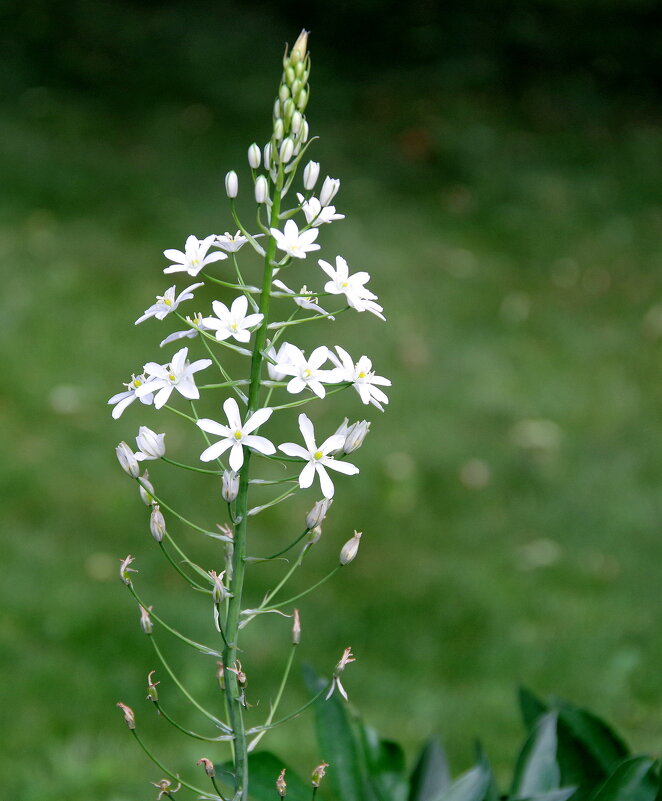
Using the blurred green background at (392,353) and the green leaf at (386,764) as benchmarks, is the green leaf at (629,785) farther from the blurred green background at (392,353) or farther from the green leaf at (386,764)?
the blurred green background at (392,353)

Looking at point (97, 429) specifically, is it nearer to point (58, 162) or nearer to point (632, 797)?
point (58, 162)

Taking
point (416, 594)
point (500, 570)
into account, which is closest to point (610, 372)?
point (500, 570)

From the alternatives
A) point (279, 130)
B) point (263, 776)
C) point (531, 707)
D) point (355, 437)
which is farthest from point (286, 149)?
point (531, 707)

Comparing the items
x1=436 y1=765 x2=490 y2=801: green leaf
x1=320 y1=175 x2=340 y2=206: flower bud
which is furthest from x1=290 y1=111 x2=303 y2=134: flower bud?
x1=436 y1=765 x2=490 y2=801: green leaf

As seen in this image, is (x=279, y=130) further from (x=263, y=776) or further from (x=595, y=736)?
(x=595, y=736)

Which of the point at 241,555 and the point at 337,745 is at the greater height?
the point at 241,555

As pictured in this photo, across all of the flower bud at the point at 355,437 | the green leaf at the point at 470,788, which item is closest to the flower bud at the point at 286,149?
the flower bud at the point at 355,437

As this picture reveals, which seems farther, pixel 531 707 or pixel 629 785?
pixel 531 707
